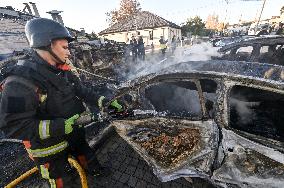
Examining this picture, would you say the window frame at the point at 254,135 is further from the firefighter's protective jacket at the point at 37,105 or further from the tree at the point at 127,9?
the tree at the point at 127,9

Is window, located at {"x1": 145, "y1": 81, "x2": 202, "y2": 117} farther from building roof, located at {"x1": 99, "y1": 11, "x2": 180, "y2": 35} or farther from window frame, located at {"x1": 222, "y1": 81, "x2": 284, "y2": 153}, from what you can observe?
building roof, located at {"x1": 99, "y1": 11, "x2": 180, "y2": 35}

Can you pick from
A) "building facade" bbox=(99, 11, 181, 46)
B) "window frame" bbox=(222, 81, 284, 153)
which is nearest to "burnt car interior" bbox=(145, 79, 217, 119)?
"window frame" bbox=(222, 81, 284, 153)

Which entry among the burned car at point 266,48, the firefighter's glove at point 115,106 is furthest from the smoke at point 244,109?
the burned car at point 266,48

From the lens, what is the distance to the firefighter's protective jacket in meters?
2.08

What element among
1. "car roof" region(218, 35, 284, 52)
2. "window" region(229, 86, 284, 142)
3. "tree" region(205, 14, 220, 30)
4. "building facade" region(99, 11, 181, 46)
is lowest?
"tree" region(205, 14, 220, 30)

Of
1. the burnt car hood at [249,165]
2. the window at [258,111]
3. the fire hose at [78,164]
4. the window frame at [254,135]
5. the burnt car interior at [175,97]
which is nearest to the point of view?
the burnt car hood at [249,165]

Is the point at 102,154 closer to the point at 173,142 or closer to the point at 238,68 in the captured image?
the point at 173,142

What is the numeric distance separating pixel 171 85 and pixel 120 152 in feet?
4.89

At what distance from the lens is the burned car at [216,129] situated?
2.19m

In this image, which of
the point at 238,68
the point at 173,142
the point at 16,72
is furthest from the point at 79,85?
the point at 238,68

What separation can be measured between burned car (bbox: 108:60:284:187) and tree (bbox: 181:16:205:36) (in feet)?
118

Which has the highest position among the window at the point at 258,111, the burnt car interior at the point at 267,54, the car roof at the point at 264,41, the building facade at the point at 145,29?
the car roof at the point at 264,41

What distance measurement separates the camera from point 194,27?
37.7m

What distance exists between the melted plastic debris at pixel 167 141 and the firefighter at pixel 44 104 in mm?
850
